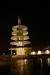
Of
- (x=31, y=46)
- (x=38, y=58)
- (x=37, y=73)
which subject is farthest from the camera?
(x=31, y=46)

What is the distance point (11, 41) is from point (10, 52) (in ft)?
4.38

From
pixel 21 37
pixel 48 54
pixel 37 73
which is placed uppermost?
pixel 21 37

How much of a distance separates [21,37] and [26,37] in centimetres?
43

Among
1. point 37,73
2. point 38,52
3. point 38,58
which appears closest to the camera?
point 37,73

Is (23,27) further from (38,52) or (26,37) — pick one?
(38,52)

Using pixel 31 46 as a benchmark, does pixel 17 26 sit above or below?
above

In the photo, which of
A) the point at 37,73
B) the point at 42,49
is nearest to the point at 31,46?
the point at 42,49

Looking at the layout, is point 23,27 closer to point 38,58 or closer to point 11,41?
point 11,41

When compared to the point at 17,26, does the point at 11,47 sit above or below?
below

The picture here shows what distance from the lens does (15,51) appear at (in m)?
18.1

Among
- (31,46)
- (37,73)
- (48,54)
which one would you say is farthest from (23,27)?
(37,73)

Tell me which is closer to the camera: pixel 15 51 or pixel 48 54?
pixel 48 54

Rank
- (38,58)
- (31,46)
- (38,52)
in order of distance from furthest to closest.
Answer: (31,46)
(38,52)
(38,58)

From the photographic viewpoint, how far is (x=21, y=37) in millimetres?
18641
